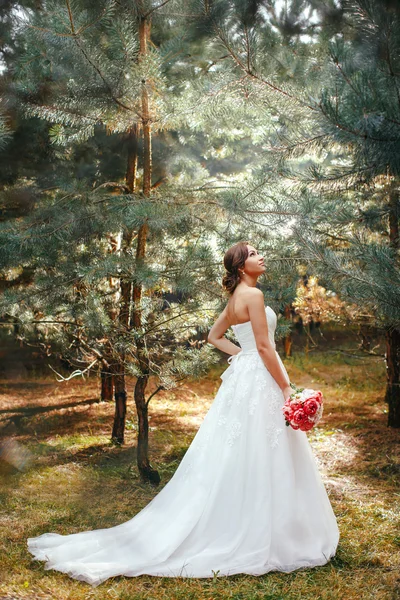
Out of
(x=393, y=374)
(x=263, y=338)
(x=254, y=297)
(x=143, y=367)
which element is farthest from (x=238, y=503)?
(x=393, y=374)

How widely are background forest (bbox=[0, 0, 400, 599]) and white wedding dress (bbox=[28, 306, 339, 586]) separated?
14 cm

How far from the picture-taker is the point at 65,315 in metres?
5.62

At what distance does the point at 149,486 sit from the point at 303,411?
2387mm

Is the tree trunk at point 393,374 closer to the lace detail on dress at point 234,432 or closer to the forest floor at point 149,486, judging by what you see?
the forest floor at point 149,486

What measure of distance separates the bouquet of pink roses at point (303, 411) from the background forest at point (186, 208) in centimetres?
75

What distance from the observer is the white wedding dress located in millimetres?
3143

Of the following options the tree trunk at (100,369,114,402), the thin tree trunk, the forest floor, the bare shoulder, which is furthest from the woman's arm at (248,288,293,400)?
the tree trunk at (100,369,114,402)

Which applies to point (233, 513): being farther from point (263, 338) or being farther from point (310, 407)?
point (263, 338)

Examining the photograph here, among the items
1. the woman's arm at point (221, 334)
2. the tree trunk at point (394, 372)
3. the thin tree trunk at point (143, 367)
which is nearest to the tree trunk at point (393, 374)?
the tree trunk at point (394, 372)

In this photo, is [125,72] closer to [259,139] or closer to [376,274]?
[259,139]

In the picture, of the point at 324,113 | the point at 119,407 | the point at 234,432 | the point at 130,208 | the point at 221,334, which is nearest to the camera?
the point at 324,113

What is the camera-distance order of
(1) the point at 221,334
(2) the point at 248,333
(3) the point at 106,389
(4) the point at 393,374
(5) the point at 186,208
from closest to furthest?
(2) the point at 248,333
(1) the point at 221,334
(5) the point at 186,208
(4) the point at 393,374
(3) the point at 106,389

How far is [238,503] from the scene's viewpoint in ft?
10.8

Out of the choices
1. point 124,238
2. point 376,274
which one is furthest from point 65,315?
point 376,274
